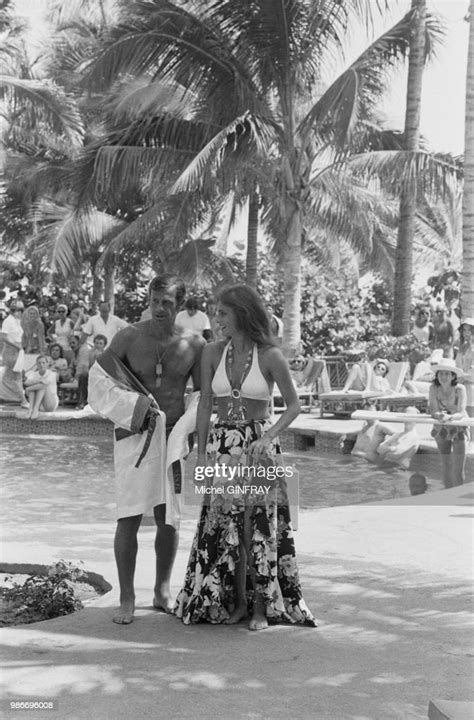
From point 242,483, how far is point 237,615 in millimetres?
604

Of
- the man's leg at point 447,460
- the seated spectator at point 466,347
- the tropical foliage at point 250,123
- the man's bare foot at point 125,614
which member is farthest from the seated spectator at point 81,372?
the man's bare foot at point 125,614

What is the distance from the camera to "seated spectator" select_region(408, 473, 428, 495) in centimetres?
1046

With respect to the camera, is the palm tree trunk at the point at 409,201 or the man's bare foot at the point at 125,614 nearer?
the man's bare foot at the point at 125,614

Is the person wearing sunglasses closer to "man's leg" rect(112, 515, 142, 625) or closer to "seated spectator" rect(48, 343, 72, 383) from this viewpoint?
"seated spectator" rect(48, 343, 72, 383)

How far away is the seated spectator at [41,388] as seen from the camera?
15.5 meters

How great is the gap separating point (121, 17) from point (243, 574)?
16.6 meters

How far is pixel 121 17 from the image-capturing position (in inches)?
780

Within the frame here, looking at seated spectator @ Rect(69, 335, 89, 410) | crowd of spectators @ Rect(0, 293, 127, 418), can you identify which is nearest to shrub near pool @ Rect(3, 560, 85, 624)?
crowd of spectators @ Rect(0, 293, 127, 418)

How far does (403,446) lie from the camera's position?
1162 cm

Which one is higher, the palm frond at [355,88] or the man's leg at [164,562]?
the palm frond at [355,88]

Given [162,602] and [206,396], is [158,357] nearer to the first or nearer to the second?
[206,396]

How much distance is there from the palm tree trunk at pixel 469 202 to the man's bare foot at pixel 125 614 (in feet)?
25.8

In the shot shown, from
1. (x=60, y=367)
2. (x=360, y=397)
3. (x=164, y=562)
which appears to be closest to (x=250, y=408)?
(x=164, y=562)

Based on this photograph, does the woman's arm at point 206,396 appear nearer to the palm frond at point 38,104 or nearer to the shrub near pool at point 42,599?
the shrub near pool at point 42,599
